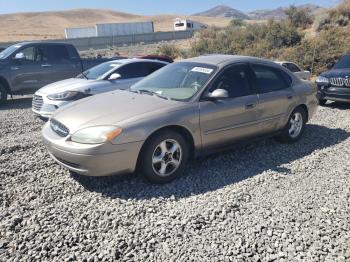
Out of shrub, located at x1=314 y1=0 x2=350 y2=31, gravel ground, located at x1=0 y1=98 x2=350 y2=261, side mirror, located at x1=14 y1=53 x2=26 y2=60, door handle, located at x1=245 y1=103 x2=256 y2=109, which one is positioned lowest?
gravel ground, located at x1=0 y1=98 x2=350 y2=261

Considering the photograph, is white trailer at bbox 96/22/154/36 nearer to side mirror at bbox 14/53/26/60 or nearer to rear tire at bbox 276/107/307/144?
side mirror at bbox 14/53/26/60

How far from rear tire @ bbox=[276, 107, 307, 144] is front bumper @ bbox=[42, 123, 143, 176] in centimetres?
302

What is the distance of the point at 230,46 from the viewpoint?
992 inches

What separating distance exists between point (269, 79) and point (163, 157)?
243 cm

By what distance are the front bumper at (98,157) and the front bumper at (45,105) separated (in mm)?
3277

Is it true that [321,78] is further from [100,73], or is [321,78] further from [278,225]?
[278,225]

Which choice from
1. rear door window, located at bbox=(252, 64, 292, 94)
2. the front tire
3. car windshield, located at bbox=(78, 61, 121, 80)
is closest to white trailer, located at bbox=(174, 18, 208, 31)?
car windshield, located at bbox=(78, 61, 121, 80)

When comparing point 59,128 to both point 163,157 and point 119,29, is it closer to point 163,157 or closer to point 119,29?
point 163,157

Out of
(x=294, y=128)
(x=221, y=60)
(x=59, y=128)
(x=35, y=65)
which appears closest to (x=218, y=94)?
(x=221, y=60)

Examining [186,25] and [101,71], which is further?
[186,25]

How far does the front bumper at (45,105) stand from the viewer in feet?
24.2

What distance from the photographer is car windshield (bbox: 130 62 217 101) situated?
16.2 ft

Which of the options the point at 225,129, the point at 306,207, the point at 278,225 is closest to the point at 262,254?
the point at 278,225

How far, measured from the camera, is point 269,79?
5.79m
